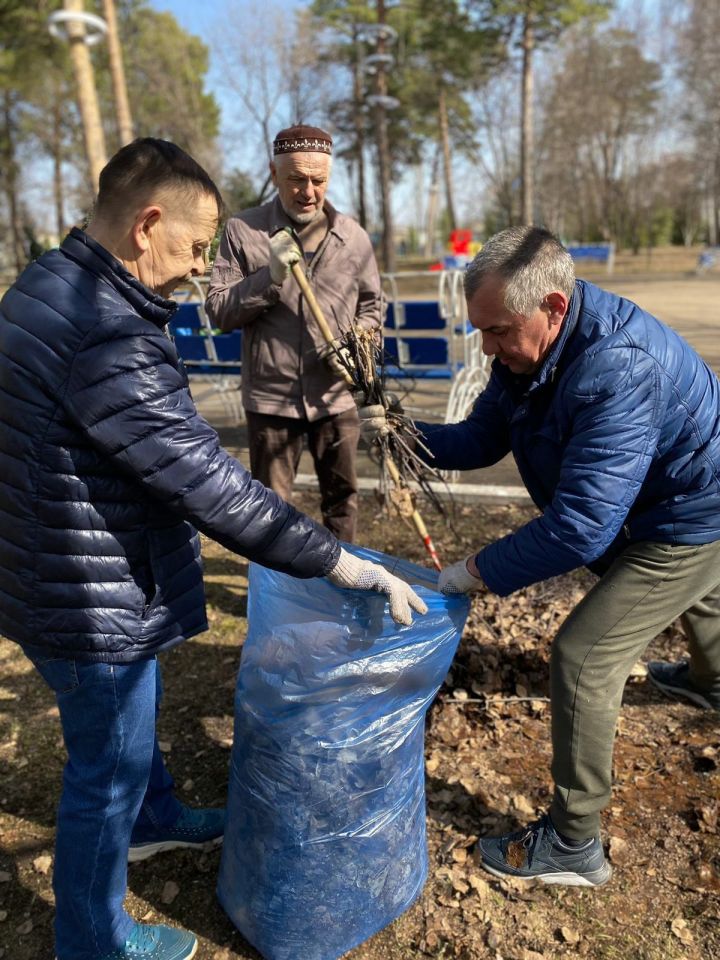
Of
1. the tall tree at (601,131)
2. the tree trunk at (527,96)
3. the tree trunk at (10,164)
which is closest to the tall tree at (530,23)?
the tree trunk at (527,96)

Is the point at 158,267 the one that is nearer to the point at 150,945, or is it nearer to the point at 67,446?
the point at 67,446

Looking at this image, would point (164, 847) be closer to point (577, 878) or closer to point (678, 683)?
point (577, 878)

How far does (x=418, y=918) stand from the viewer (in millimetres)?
1932

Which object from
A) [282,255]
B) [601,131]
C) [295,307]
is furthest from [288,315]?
[601,131]

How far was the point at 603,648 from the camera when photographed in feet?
6.11

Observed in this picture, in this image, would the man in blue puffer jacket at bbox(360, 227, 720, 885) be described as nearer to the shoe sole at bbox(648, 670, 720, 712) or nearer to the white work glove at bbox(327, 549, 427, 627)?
the white work glove at bbox(327, 549, 427, 627)

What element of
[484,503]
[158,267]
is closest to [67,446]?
[158,267]

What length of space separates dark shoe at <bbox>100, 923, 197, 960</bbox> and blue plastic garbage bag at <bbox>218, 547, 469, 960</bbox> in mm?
128

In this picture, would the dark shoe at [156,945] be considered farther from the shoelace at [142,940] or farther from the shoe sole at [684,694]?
the shoe sole at [684,694]

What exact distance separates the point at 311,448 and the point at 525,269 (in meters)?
1.71

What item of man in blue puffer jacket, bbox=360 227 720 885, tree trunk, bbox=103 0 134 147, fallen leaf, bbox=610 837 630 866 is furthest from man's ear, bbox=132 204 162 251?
tree trunk, bbox=103 0 134 147

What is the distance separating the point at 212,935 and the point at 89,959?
338 millimetres

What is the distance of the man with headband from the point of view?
280 cm

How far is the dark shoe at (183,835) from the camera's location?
2129 millimetres
